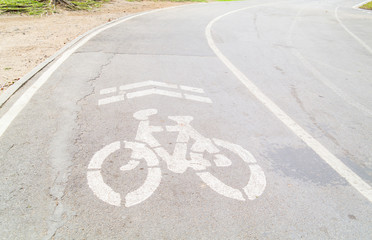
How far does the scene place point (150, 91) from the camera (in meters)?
5.83

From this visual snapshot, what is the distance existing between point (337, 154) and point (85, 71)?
503 centimetres

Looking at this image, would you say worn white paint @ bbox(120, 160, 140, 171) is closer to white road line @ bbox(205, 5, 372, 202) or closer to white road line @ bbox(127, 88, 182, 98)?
white road line @ bbox(127, 88, 182, 98)

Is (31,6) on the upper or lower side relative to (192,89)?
upper

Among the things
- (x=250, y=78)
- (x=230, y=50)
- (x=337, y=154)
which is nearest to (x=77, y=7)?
(x=230, y=50)

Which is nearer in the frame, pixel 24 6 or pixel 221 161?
pixel 221 161

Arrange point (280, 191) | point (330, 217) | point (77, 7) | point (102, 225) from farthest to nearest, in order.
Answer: point (77, 7), point (280, 191), point (330, 217), point (102, 225)


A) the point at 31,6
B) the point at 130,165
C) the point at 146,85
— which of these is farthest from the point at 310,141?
the point at 31,6

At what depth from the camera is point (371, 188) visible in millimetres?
3602

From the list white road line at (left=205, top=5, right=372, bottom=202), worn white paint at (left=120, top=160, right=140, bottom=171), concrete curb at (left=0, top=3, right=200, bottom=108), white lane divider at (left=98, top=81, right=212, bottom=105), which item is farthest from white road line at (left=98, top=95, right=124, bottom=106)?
white road line at (left=205, top=5, right=372, bottom=202)

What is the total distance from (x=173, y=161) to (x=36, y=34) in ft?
27.2

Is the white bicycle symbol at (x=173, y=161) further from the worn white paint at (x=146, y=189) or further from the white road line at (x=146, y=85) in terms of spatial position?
the white road line at (x=146, y=85)

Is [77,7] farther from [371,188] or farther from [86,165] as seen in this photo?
[371,188]

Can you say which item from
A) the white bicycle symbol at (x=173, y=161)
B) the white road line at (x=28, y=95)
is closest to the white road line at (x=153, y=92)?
the white bicycle symbol at (x=173, y=161)

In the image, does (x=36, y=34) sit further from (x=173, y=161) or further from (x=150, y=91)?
(x=173, y=161)
